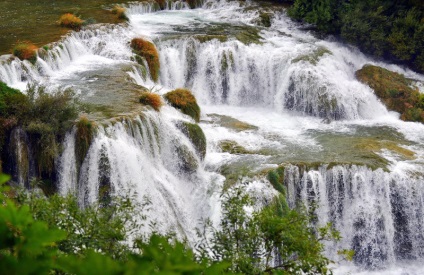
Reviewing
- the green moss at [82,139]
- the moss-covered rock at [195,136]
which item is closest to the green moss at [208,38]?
the moss-covered rock at [195,136]

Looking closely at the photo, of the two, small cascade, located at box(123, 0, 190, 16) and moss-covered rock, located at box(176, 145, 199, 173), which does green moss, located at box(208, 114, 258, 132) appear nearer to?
moss-covered rock, located at box(176, 145, 199, 173)

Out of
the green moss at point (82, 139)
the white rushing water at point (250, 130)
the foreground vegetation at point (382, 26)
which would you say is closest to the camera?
the green moss at point (82, 139)

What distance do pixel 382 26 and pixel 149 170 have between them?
52.4 feet

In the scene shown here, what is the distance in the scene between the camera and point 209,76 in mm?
21578

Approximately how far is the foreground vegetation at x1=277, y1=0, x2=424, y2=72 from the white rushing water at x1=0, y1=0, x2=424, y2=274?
0.77 metres

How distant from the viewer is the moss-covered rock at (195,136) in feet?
50.0

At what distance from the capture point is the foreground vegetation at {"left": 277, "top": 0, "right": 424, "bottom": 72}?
2323 cm

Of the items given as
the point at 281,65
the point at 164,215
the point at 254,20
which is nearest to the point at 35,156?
the point at 164,215

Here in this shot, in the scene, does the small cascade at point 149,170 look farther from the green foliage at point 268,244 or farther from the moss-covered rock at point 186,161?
the green foliage at point 268,244

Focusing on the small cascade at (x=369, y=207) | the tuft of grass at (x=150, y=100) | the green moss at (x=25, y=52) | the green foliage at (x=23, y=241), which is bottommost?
the small cascade at (x=369, y=207)

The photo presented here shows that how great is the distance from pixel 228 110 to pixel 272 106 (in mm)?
2108

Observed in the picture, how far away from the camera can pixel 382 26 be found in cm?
2388

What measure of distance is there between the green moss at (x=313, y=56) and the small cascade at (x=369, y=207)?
7732mm

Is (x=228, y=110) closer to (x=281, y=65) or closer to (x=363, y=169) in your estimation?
(x=281, y=65)
